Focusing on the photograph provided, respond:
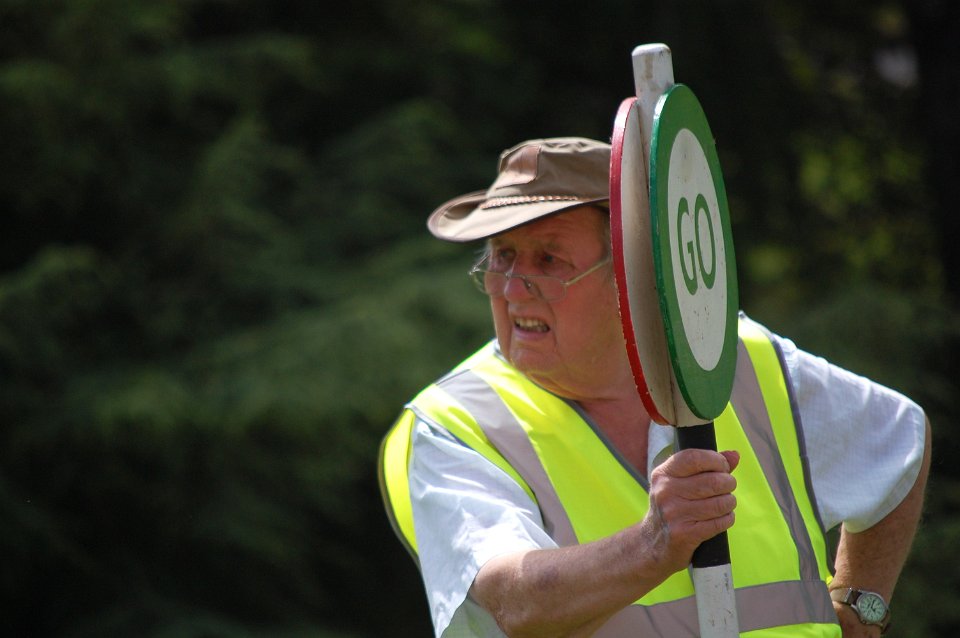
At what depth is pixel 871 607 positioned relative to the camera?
2412mm

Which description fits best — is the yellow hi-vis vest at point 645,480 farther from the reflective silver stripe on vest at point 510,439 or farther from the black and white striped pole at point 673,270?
the black and white striped pole at point 673,270

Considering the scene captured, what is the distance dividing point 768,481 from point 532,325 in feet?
1.72

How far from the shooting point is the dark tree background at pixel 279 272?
4.36m

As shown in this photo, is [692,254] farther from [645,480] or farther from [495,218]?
[495,218]

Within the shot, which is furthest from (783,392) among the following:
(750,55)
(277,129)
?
(750,55)

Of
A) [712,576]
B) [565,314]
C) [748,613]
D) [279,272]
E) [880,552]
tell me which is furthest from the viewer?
[279,272]

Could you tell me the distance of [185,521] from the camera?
4.57 m

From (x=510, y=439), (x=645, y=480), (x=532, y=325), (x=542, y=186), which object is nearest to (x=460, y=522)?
(x=510, y=439)

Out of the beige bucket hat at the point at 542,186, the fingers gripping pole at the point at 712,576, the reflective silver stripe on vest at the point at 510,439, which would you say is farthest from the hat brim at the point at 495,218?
the fingers gripping pole at the point at 712,576

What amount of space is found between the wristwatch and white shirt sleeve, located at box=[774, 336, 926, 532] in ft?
0.48

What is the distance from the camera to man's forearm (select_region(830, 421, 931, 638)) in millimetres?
2402

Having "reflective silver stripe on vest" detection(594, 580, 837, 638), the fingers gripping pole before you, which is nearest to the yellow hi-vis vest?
"reflective silver stripe on vest" detection(594, 580, 837, 638)

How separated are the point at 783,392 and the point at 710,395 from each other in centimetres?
60

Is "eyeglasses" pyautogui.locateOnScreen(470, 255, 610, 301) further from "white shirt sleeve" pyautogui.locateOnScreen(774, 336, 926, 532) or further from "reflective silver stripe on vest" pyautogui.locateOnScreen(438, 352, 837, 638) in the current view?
"white shirt sleeve" pyautogui.locateOnScreen(774, 336, 926, 532)
